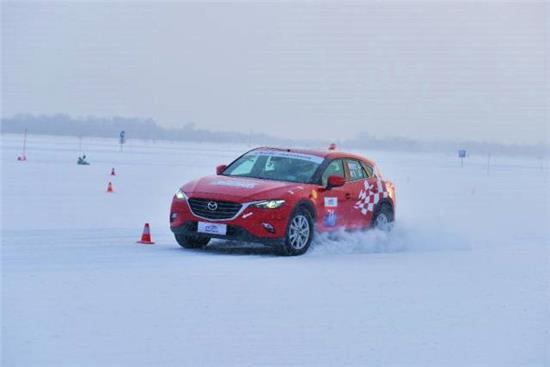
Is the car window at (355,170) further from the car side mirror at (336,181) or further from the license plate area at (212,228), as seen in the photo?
the license plate area at (212,228)

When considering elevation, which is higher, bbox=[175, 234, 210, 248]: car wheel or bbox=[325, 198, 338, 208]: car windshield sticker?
bbox=[325, 198, 338, 208]: car windshield sticker

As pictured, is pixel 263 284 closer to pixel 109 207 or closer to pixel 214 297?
pixel 214 297

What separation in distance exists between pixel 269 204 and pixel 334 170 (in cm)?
200

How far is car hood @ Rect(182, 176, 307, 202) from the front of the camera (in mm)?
14289

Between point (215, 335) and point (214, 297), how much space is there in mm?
1966

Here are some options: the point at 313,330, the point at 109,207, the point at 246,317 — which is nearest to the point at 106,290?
the point at 246,317

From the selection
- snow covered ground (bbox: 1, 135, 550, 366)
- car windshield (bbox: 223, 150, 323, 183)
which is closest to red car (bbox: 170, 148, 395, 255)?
car windshield (bbox: 223, 150, 323, 183)

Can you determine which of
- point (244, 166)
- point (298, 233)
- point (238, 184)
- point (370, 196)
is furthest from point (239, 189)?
point (370, 196)

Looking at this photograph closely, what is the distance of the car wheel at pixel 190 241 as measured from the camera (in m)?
14.9

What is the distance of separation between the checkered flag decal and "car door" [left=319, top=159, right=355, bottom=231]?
13.1 inches

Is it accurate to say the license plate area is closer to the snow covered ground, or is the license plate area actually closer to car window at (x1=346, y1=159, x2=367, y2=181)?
the snow covered ground

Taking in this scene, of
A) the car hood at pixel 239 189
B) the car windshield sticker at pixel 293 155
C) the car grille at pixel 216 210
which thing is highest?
the car windshield sticker at pixel 293 155

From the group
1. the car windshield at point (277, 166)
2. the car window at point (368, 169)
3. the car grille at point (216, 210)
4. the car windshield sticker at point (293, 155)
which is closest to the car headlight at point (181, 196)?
the car grille at point (216, 210)

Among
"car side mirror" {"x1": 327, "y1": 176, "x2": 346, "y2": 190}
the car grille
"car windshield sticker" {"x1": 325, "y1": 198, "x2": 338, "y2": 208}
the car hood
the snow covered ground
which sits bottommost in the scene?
the snow covered ground
